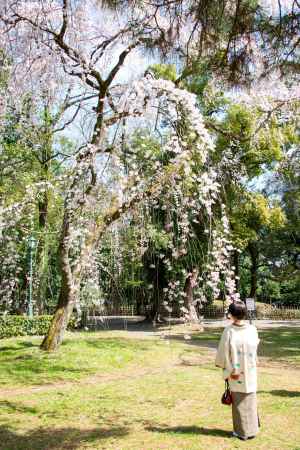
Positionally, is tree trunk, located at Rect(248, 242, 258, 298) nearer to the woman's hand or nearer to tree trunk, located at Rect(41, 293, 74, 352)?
tree trunk, located at Rect(41, 293, 74, 352)

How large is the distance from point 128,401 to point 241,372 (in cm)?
205

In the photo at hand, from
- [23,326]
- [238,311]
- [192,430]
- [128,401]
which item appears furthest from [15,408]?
[23,326]

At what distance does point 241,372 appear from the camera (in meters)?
3.59

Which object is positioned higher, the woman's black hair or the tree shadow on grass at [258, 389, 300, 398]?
the woman's black hair

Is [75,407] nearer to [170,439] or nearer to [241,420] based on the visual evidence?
[170,439]

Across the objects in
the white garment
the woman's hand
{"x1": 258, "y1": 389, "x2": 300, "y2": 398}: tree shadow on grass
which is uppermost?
the white garment

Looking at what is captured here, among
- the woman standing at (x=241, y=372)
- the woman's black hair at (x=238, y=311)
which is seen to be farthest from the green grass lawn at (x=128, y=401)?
the woman's black hair at (x=238, y=311)

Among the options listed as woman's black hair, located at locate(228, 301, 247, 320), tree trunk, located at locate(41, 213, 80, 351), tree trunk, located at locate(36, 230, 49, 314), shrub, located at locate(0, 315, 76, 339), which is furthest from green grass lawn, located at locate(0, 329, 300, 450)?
shrub, located at locate(0, 315, 76, 339)

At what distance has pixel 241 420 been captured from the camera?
3629 millimetres

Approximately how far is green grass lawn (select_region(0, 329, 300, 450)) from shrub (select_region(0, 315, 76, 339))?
12.6 feet

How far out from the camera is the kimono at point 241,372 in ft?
11.8

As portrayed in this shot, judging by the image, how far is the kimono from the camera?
11.8 ft

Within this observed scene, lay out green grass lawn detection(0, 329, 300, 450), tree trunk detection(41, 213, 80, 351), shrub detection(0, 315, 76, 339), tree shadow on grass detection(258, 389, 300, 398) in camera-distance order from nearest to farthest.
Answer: green grass lawn detection(0, 329, 300, 450)
tree shadow on grass detection(258, 389, 300, 398)
tree trunk detection(41, 213, 80, 351)
shrub detection(0, 315, 76, 339)

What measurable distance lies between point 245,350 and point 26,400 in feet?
9.68
